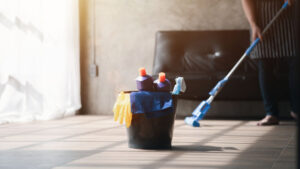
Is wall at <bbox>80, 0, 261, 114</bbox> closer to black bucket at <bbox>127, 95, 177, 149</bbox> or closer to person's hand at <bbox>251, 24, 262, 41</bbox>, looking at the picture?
person's hand at <bbox>251, 24, 262, 41</bbox>

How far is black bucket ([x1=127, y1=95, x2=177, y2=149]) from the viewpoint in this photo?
1.85m

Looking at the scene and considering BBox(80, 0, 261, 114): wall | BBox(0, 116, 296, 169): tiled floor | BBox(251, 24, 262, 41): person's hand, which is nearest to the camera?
BBox(0, 116, 296, 169): tiled floor

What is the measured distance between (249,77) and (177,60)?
2.41 feet

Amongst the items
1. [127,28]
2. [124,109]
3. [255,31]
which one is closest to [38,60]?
[127,28]

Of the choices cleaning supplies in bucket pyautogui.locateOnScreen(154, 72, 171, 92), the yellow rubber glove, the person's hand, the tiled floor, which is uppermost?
the person's hand

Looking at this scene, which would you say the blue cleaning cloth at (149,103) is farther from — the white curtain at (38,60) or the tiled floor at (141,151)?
the white curtain at (38,60)

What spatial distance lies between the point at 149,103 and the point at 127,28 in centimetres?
268

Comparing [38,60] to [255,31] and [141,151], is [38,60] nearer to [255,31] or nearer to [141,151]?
[255,31]

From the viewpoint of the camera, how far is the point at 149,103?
1.82 m

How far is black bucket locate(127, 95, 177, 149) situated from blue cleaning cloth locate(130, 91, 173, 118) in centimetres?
3

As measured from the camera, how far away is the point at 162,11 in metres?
4.38

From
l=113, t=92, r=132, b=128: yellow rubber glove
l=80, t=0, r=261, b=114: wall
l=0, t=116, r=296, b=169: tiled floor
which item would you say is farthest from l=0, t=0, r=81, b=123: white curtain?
l=113, t=92, r=132, b=128: yellow rubber glove

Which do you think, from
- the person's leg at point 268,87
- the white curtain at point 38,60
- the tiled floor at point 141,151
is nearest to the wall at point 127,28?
the white curtain at point 38,60

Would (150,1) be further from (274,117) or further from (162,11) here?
(274,117)
